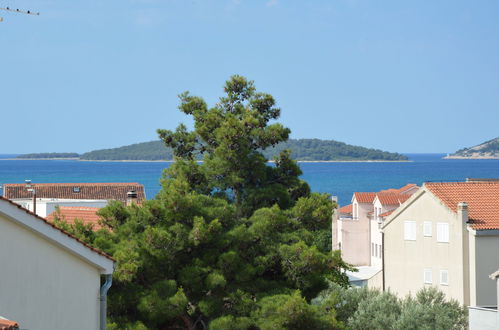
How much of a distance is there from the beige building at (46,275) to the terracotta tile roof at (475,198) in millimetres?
30913

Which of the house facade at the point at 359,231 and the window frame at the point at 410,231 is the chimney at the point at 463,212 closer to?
the window frame at the point at 410,231

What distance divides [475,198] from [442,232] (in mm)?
2368

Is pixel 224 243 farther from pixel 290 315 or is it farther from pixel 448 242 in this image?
pixel 448 242

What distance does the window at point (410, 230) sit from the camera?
4527 centimetres

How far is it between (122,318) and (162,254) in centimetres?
199

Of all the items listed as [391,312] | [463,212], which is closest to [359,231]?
[463,212]

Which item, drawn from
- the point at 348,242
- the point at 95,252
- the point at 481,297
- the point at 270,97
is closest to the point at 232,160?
the point at 270,97

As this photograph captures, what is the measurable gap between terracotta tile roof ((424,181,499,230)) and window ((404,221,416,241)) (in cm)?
246

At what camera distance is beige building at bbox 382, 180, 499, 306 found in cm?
4025

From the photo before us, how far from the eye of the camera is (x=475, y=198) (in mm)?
42750

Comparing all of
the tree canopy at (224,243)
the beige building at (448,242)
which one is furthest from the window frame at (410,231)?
the tree canopy at (224,243)

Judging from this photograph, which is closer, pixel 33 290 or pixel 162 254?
pixel 33 290

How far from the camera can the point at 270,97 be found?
88.3 ft

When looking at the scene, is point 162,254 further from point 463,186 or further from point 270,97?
point 463,186
